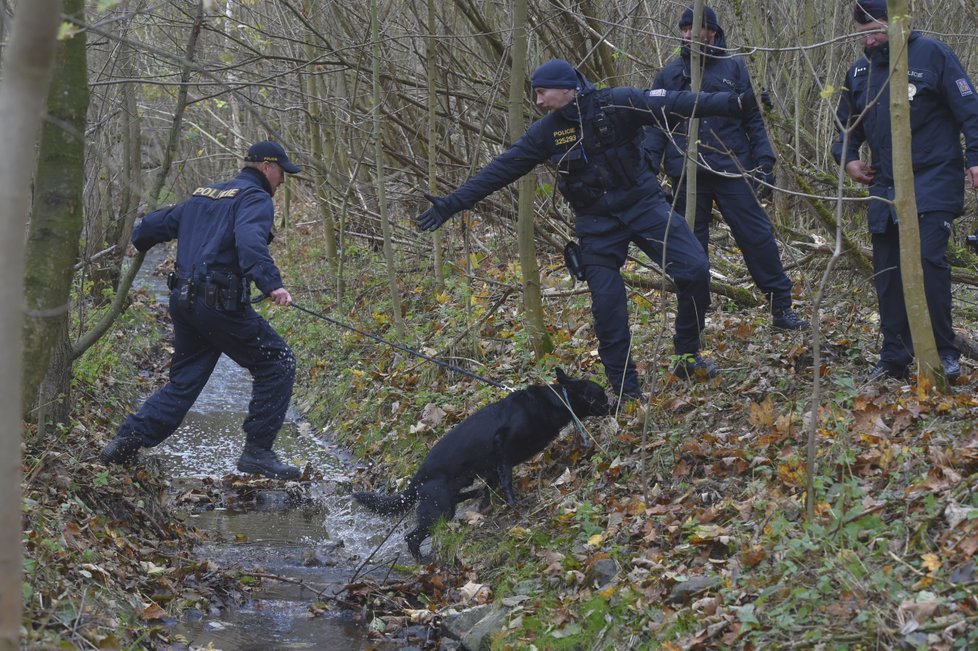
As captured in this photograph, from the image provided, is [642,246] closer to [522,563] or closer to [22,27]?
[522,563]

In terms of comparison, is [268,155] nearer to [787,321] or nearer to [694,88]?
[694,88]

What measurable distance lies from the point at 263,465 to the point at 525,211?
2814 mm

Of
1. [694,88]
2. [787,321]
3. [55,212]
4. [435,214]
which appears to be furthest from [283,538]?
[694,88]

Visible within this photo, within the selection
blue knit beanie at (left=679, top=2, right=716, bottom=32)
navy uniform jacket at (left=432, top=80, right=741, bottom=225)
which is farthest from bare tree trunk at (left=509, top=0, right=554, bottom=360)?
blue knit beanie at (left=679, top=2, right=716, bottom=32)

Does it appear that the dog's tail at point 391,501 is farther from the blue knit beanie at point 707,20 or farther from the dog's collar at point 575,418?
the blue knit beanie at point 707,20

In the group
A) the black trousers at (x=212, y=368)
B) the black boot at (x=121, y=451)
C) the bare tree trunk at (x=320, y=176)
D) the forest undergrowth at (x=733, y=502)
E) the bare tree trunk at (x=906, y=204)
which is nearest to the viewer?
the forest undergrowth at (x=733, y=502)

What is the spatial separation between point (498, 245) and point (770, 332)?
16.3 ft

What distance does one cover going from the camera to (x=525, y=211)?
7.12 metres

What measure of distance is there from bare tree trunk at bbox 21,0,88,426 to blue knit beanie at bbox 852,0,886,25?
4.22 meters

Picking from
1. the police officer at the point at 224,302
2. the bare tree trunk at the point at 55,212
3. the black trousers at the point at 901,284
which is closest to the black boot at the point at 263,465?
the police officer at the point at 224,302

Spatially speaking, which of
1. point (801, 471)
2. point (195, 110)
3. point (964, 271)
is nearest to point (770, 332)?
point (964, 271)

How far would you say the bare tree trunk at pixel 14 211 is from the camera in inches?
76.5

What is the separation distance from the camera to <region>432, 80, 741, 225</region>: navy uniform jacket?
570 centimetres

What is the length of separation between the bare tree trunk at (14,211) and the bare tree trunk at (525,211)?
16.2ft
